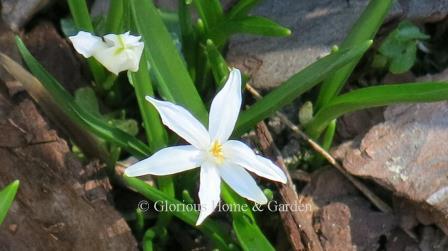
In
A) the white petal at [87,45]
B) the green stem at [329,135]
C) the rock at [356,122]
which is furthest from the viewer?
the rock at [356,122]

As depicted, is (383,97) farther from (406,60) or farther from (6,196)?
(6,196)

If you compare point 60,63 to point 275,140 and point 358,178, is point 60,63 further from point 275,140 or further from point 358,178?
point 358,178

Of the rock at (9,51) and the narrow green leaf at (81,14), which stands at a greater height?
the narrow green leaf at (81,14)

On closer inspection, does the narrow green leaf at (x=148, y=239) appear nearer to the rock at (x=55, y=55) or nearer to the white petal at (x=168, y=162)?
the white petal at (x=168, y=162)

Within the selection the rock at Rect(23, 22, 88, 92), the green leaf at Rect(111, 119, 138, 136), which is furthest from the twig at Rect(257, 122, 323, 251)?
the rock at Rect(23, 22, 88, 92)

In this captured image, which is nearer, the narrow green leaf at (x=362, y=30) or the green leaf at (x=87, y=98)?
the narrow green leaf at (x=362, y=30)

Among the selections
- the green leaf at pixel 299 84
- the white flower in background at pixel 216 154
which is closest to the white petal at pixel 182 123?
the white flower in background at pixel 216 154
